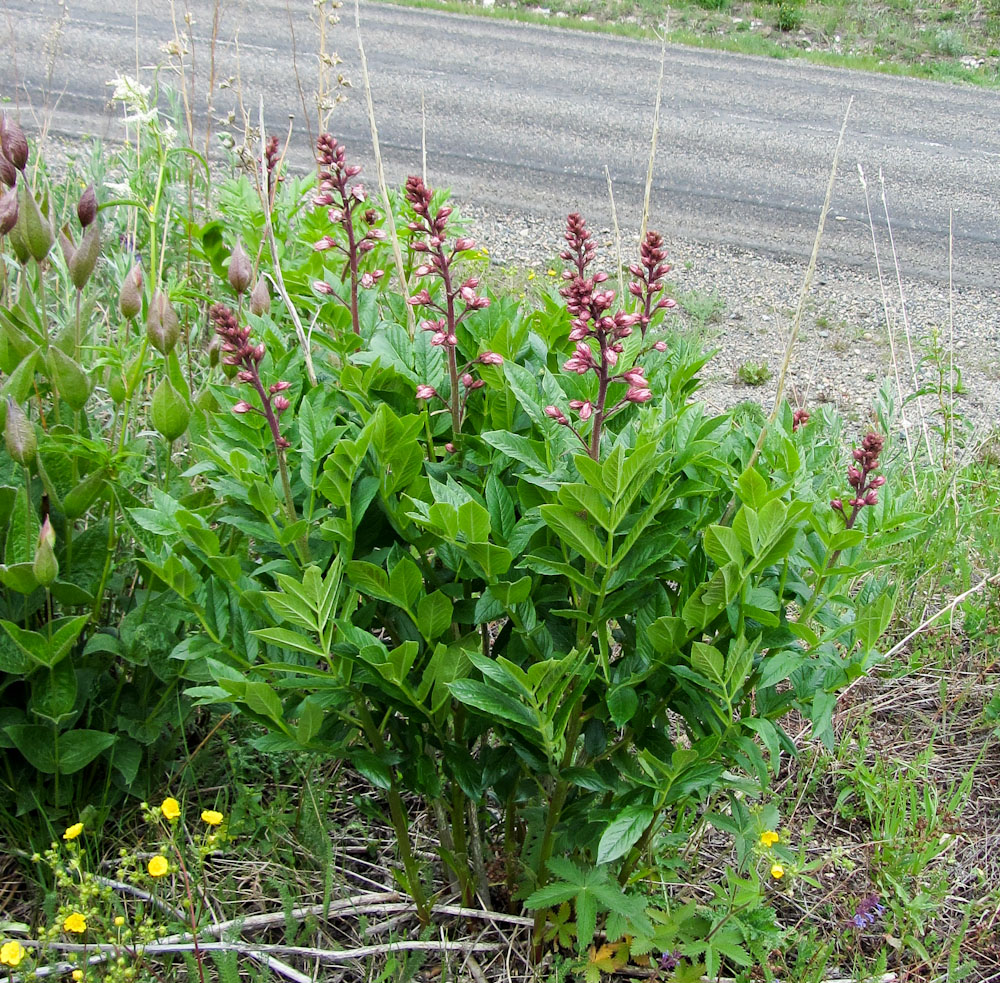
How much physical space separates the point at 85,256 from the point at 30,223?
→ 0.37ft

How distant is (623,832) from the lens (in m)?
1.46

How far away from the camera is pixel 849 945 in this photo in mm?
1966

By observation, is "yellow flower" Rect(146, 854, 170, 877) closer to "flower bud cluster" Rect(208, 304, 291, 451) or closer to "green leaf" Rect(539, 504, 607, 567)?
"flower bud cluster" Rect(208, 304, 291, 451)

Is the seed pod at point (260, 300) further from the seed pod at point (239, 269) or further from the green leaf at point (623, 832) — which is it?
the green leaf at point (623, 832)

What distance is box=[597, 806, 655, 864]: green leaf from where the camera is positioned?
1.43 m

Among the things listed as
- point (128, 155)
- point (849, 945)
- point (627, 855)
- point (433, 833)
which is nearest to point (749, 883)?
point (627, 855)

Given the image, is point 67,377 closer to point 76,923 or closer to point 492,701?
point 76,923

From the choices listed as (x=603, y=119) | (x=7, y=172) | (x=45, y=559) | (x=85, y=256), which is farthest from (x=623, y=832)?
(x=603, y=119)

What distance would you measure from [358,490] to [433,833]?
0.97 meters

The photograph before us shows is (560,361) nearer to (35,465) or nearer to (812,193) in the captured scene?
(35,465)

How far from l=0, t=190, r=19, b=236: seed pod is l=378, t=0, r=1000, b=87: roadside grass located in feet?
41.8

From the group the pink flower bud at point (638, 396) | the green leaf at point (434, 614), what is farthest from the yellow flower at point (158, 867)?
the pink flower bud at point (638, 396)

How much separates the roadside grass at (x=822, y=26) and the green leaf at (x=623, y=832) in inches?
527

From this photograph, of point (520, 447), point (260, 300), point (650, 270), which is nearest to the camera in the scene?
point (520, 447)
